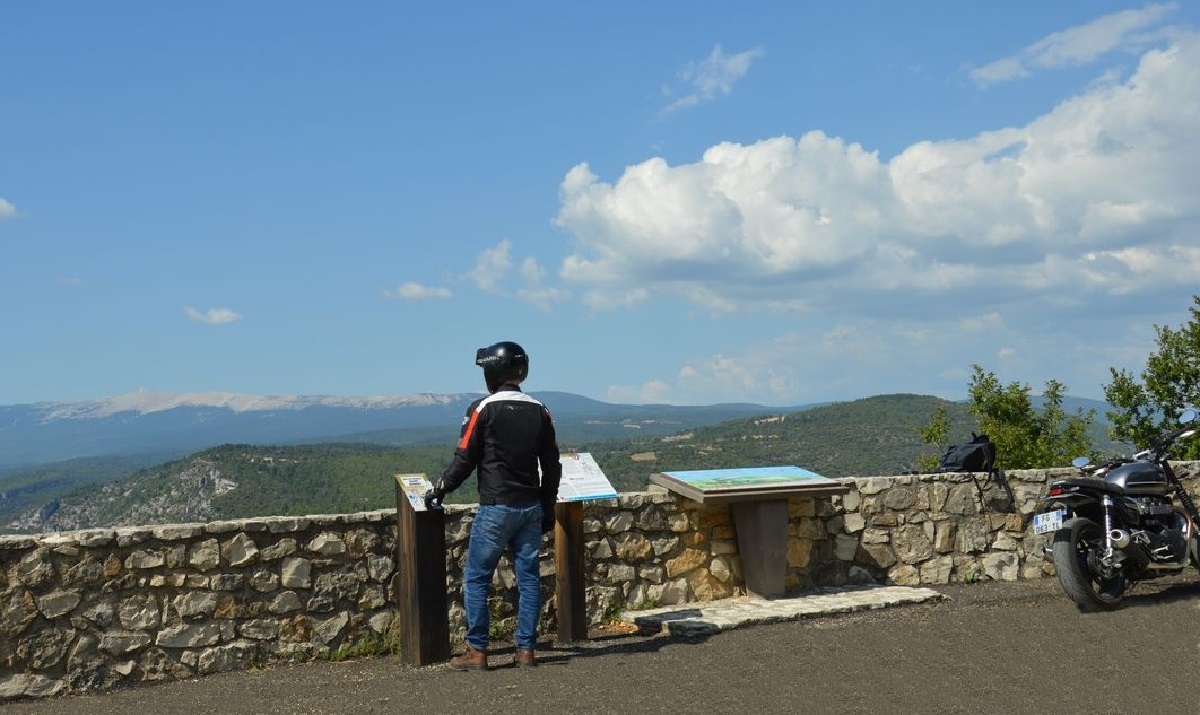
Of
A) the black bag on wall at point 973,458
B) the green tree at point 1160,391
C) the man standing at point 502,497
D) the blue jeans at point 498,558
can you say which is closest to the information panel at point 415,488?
the man standing at point 502,497

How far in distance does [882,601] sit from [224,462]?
86.2 meters

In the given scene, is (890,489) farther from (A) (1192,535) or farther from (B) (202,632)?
(B) (202,632)

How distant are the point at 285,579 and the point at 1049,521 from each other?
17.2ft

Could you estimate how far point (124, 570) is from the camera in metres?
6.68

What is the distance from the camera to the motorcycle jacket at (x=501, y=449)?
251 inches

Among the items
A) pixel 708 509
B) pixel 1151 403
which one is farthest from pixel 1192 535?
pixel 1151 403

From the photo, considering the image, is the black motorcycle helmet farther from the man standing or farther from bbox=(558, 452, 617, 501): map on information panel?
bbox=(558, 452, 617, 501): map on information panel

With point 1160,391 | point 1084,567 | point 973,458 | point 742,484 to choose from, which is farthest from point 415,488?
point 1160,391

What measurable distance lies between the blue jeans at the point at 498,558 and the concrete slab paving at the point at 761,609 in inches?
51.9

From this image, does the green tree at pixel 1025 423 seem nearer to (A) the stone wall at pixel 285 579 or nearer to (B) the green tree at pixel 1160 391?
(B) the green tree at pixel 1160 391

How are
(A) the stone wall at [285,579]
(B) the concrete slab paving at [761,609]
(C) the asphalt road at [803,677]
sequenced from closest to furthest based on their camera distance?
(C) the asphalt road at [803,677]
(A) the stone wall at [285,579]
(B) the concrete slab paving at [761,609]

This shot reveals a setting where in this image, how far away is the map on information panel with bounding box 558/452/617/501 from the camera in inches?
285

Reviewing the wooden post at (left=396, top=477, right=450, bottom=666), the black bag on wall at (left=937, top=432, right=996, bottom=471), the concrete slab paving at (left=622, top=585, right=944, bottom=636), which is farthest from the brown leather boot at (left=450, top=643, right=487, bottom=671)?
the black bag on wall at (left=937, top=432, right=996, bottom=471)

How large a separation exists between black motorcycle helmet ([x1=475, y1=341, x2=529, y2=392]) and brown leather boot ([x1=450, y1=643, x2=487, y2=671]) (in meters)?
1.56
